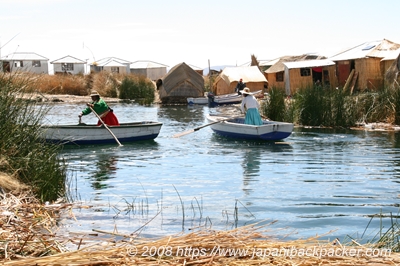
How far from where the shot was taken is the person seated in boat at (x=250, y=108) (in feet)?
63.6

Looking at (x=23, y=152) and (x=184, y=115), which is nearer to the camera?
(x=23, y=152)

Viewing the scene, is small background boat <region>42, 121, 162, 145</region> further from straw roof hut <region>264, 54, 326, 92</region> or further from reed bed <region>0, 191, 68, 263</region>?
straw roof hut <region>264, 54, 326, 92</region>

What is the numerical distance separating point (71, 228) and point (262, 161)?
9.43m

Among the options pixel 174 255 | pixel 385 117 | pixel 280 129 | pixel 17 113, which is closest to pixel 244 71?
pixel 385 117

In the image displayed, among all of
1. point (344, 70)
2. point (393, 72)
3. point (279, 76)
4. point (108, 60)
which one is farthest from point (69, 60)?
point (393, 72)

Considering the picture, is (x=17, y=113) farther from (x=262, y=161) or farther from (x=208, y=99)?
(x=208, y=99)

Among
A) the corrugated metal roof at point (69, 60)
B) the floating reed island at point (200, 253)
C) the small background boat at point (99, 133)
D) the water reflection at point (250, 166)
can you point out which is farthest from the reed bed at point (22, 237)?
the corrugated metal roof at point (69, 60)

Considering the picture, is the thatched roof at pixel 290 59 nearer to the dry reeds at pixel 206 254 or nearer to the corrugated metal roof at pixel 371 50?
the corrugated metal roof at pixel 371 50

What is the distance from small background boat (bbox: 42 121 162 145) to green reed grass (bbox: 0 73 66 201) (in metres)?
7.45

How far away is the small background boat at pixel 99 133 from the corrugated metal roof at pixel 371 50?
19432 millimetres

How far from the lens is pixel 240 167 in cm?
1532

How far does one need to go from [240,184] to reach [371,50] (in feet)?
84.3

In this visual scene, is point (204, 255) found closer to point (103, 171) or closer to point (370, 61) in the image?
point (103, 171)

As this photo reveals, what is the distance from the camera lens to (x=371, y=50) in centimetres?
3597
